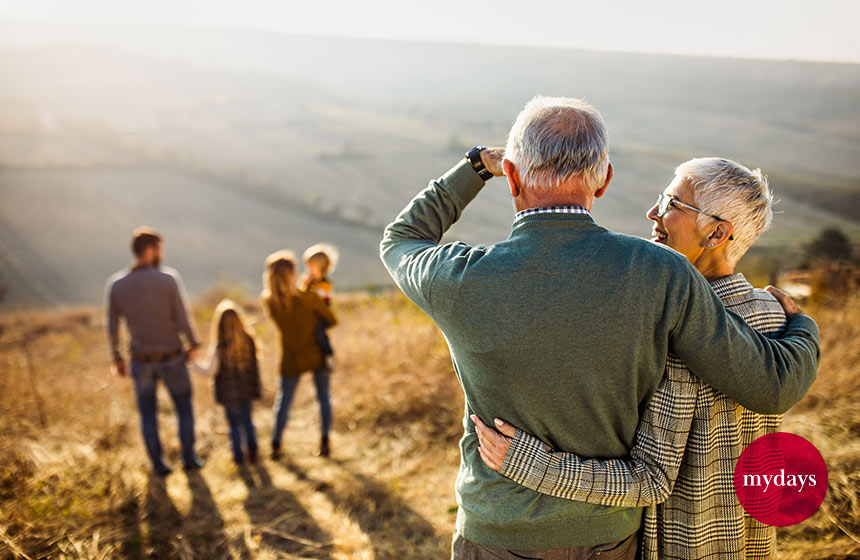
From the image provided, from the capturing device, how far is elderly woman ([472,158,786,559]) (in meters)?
1.25

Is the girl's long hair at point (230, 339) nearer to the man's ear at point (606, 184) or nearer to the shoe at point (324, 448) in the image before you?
the shoe at point (324, 448)

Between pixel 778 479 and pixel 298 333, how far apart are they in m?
3.33

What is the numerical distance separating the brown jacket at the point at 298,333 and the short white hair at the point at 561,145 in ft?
10.5

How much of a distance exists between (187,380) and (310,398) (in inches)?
82.5

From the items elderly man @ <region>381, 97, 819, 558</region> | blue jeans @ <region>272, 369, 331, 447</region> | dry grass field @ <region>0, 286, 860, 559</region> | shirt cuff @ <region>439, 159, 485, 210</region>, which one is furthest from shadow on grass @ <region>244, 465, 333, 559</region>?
shirt cuff @ <region>439, 159, 485, 210</region>

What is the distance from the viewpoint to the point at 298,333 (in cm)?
418

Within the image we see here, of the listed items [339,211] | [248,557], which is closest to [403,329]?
[248,557]

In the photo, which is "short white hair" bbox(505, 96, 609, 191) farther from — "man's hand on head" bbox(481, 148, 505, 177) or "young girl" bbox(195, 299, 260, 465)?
"young girl" bbox(195, 299, 260, 465)

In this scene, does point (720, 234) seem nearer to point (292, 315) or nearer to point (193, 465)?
point (292, 315)

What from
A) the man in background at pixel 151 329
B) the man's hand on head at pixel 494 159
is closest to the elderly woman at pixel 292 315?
the man in background at pixel 151 329

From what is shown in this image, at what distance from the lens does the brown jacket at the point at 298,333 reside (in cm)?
418

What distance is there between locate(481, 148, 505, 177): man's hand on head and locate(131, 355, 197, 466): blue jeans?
3459 mm

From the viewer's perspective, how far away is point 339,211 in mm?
24469

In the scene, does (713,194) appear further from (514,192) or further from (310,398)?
(310,398)
